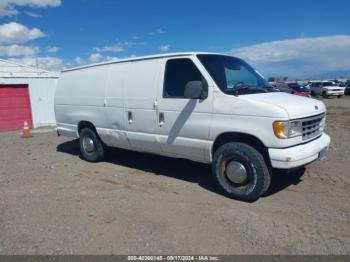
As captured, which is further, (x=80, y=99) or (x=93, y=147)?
(x=93, y=147)

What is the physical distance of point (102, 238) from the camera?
12.9ft

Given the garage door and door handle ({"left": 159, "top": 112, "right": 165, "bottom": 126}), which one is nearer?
door handle ({"left": 159, "top": 112, "right": 165, "bottom": 126})

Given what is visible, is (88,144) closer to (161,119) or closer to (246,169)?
(161,119)

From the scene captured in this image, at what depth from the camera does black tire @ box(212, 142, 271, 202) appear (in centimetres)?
466

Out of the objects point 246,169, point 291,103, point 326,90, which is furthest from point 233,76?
point 326,90

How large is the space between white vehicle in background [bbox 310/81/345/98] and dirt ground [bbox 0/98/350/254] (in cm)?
3112

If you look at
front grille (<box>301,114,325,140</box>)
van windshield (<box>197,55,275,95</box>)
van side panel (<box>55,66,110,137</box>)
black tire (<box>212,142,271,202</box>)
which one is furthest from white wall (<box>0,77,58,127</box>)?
front grille (<box>301,114,325,140</box>)

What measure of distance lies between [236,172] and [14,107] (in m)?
14.9

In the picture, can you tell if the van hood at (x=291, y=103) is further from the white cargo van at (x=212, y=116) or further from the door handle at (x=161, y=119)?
the door handle at (x=161, y=119)

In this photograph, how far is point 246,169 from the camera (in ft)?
15.9

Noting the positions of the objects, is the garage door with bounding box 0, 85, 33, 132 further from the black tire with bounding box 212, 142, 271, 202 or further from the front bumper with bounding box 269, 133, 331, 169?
the front bumper with bounding box 269, 133, 331, 169

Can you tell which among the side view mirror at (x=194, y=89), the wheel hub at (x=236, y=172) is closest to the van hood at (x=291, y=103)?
the side view mirror at (x=194, y=89)

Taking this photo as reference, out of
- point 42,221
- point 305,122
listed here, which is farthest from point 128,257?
point 305,122

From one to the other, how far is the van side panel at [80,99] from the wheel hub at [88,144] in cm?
37
